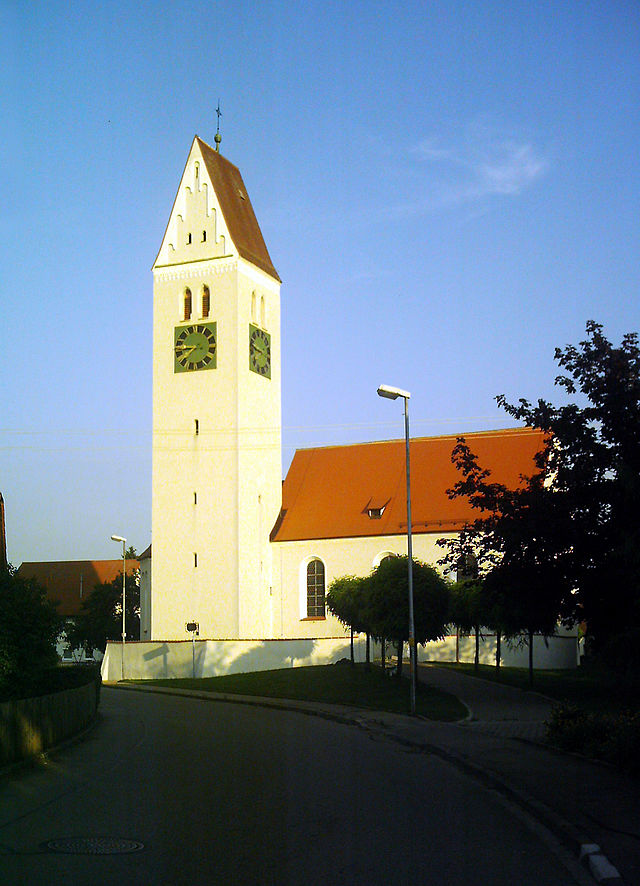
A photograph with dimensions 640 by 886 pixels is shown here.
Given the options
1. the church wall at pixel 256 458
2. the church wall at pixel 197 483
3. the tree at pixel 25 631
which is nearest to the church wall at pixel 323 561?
the church wall at pixel 256 458

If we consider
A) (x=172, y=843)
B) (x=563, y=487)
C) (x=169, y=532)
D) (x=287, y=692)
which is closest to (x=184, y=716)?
(x=287, y=692)

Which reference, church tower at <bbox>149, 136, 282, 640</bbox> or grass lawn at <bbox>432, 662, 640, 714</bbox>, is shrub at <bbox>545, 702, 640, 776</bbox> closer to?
grass lawn at <bbox>432, 662, 640, 714</bbox>

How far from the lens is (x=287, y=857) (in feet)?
30.1

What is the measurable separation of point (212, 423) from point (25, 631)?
39104mm

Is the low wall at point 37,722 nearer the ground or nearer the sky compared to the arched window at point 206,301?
nearer the ground

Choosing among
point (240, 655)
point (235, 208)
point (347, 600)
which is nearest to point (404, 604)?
point (347, 600)

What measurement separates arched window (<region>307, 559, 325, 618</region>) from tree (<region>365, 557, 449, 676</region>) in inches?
925

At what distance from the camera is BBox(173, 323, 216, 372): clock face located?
2320 inches

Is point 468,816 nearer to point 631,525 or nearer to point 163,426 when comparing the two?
point 631,525

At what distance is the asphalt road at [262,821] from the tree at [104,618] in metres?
62.0

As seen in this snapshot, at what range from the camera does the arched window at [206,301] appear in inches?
2365

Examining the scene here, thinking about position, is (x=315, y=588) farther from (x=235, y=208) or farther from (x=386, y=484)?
(x=235, y=208)

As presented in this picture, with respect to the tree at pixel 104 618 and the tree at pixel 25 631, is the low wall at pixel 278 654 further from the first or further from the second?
the tree at pixel 25 631

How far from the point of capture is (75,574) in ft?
338
